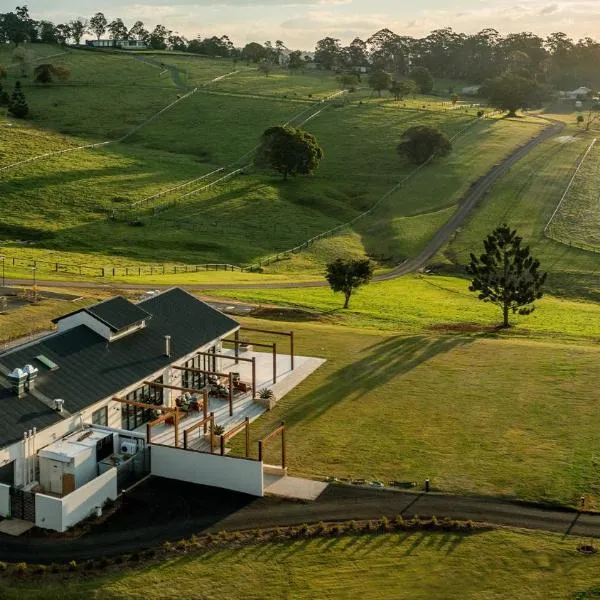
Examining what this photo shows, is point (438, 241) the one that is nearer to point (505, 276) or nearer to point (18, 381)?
point (505, 276)

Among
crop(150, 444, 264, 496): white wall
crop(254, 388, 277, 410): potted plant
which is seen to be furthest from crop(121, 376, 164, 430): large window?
crop(254, 388, 277, 410): potted plant

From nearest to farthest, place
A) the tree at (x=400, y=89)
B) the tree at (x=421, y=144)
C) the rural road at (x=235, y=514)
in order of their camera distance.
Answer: the rural road at (x=235, y=514) < the tree at (x=421, y=144) < the tree at (x=400, y=89)

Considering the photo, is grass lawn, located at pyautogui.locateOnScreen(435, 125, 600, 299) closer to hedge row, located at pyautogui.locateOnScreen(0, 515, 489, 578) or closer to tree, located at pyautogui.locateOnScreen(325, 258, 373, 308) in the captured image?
tree, located at pyautogui.locateOnScreen(325, 258, 373, 308)

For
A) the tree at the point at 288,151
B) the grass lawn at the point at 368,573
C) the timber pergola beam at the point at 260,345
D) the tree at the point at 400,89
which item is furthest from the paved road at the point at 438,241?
the grass lawn at the point at 368,573

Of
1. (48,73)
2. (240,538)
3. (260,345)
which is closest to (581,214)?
(260,345)

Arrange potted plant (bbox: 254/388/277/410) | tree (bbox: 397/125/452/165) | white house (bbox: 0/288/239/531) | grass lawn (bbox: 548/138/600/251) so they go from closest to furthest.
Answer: white house (bbox: 0/288/239/531) < potted plant (bbox: 254/388/277/410) < grass lawn (bbox: 548/138/600/251) < tree (bbox: 397/125/452/165)

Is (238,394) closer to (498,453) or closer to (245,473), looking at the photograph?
(245,473)

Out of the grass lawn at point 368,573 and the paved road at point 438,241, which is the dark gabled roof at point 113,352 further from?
the paved road at point 438,241
